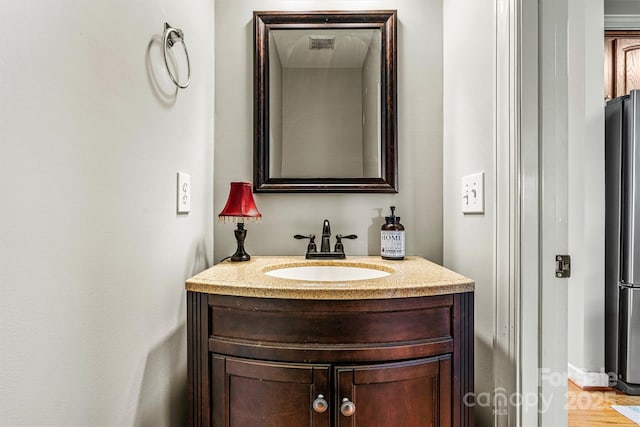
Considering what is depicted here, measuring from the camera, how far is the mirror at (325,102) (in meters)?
1.49

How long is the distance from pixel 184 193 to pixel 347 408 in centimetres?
82

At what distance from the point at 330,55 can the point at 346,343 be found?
1198mm

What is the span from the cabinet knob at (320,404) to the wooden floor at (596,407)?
1593 mm

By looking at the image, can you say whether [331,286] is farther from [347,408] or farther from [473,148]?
[473,148]

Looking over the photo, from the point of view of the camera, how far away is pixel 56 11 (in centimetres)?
63

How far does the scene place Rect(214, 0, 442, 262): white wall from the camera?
4.94 ft

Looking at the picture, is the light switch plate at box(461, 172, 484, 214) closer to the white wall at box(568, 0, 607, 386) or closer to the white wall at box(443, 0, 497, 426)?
the white wall at box(443, 0, 497, 426)

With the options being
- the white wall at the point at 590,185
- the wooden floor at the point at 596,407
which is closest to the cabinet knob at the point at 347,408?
the wooden floor at the point at 596,407

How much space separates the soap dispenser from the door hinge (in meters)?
0.55

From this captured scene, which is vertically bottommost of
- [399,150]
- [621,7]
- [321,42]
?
[399,150]

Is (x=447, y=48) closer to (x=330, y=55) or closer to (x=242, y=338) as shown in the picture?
(x=330, y=55)

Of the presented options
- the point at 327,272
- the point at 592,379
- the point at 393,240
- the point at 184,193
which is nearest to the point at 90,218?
the point at 184,193

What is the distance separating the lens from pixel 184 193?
1.17 metres

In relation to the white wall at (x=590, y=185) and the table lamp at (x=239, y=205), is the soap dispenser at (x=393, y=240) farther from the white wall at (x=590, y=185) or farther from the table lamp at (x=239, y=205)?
the white wall at (x=590, y=185)
